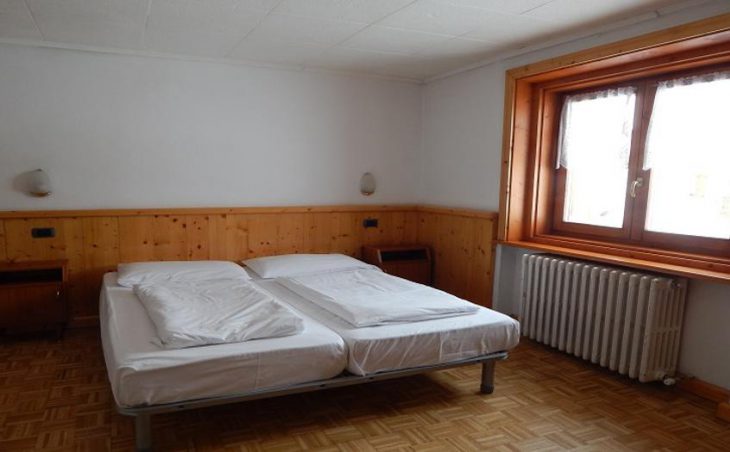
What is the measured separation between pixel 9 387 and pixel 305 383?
64.3 inches

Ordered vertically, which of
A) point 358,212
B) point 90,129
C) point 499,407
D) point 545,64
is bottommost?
point 499,407

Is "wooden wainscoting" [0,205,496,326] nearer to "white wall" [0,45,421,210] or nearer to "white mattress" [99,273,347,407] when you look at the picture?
"white wall" [0,45,421,210]

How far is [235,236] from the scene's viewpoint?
13.5ft

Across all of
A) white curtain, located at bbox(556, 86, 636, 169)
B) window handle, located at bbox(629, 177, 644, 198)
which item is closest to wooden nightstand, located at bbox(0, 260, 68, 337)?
white curtain, located at bbox(556, 86, 636, 169)

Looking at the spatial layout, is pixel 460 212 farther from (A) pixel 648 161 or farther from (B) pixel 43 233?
(B) pixel 43 233

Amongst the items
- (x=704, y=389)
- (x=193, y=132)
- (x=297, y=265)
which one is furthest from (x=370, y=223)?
(x=704, y=389)

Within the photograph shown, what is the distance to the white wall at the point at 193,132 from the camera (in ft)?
11.5

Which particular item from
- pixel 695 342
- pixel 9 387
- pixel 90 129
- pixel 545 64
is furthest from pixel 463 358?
pixel 90 129

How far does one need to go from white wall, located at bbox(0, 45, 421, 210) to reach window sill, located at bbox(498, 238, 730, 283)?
5.86ft

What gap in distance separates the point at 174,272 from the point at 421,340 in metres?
1.86

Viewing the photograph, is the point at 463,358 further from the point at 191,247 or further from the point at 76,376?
the point at 191,247

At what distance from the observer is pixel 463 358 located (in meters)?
2.60

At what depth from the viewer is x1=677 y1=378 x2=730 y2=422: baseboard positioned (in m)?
2.50

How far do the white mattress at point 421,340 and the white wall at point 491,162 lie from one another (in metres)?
1.02
